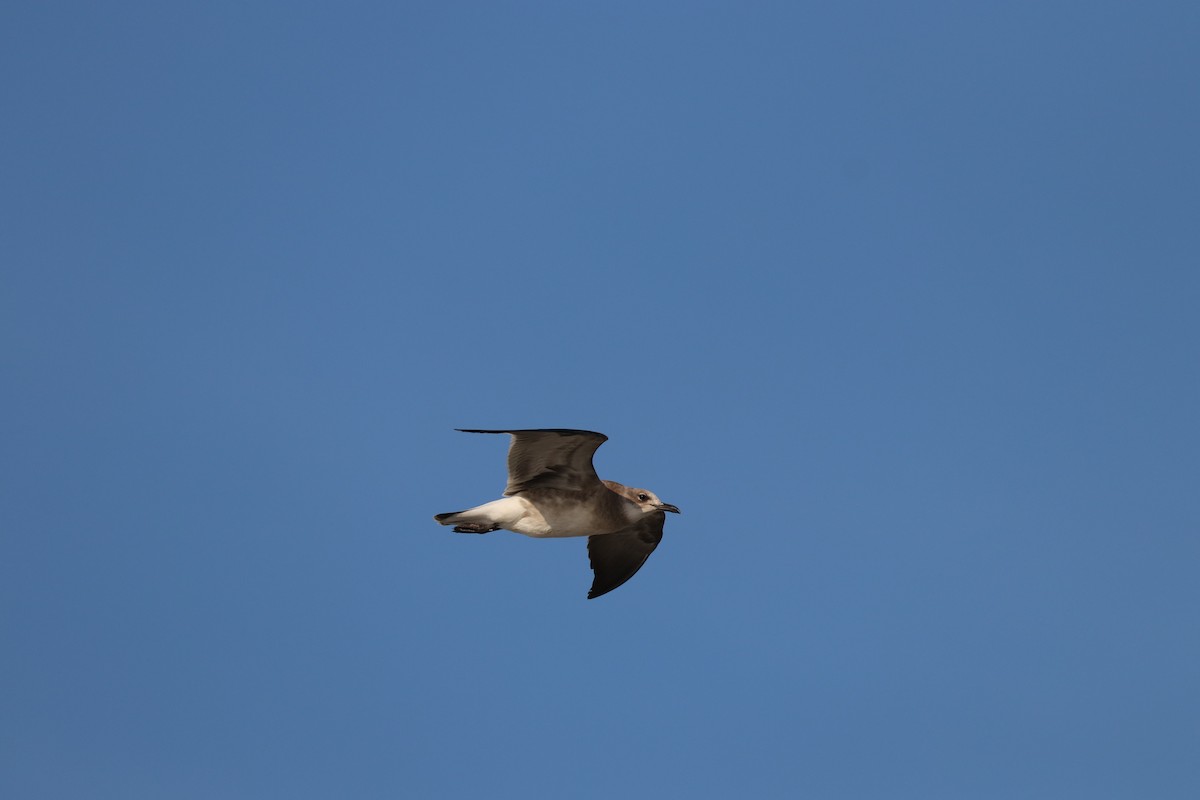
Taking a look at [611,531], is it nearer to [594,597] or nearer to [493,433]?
[594,597]

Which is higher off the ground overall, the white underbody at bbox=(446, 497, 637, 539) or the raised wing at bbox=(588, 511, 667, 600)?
the raised wing at bbox=(588, 511, 667, 600)

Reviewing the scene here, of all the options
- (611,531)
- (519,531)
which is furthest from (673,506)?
(519,531)

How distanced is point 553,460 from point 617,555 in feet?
13.7

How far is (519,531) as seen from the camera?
89.3 ft

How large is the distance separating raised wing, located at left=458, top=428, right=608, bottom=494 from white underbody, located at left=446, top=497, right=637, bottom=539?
31 cm

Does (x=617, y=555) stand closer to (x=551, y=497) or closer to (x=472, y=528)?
(x=551, y=497)

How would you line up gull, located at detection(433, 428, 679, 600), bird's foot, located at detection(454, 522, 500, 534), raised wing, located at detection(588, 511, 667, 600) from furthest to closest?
1. raised wing, located at detection(588, 511, 667, 600)
2. bird's foot, located at detection(454, 522, 500, 534)
3. gull, located at detection(433, 428, 679, 600)

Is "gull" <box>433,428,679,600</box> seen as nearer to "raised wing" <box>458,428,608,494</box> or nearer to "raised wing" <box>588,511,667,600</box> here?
"raised wing" <box>458,428,608,494</box>

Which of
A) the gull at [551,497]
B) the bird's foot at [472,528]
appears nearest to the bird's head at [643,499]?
the gull at [551,497]

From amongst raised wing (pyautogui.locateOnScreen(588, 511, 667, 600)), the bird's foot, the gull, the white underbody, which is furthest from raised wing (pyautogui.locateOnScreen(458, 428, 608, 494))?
raised wing (pyautogui.locateOnScreen(588, 511, 667, 600))

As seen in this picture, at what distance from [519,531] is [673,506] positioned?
10.1 ft

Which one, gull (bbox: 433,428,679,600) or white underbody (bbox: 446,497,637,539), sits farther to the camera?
white underbody (bbox: 446,497,637,539)

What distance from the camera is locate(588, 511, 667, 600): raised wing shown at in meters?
30.2

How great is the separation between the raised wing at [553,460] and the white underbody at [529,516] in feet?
1.01
